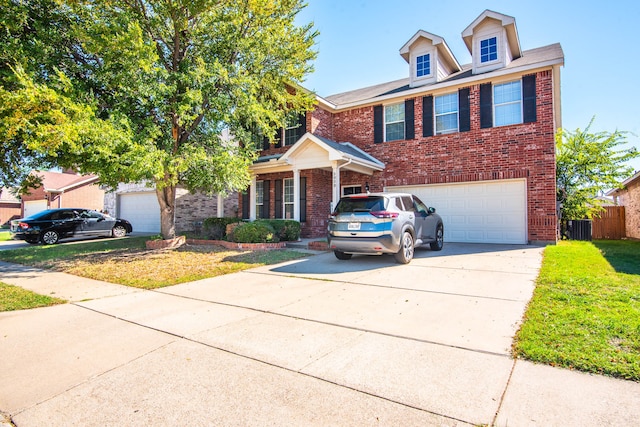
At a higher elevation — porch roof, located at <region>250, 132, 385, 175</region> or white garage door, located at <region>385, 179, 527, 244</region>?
porch roof, located at <region>250, 132, 385, 175</region>

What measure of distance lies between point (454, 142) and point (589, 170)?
21.2 feet

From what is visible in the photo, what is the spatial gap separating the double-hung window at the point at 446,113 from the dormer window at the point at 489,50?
1.59 m

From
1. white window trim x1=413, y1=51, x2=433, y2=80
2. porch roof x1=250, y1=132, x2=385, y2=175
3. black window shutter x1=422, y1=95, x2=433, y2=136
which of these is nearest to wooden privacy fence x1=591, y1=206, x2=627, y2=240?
black window shutter x1=422, y1=95, x2=433, y2=136

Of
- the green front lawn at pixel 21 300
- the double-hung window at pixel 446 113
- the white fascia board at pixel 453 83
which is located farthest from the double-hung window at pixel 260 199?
the green front lawn at pixel 21 300

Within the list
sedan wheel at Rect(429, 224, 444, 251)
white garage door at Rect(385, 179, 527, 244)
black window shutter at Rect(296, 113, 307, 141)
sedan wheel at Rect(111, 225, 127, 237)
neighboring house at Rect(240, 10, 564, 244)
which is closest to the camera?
sedan wheel at Rect(429, 224, 444, 251)

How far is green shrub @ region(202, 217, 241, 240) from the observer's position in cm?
1380

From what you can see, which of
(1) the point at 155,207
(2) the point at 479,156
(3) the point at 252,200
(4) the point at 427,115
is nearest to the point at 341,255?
(2) the point at 479,156

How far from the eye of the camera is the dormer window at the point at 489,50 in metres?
12.3

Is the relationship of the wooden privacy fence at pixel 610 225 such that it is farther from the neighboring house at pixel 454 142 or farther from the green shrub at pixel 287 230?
the green shrub at pixel 287 230

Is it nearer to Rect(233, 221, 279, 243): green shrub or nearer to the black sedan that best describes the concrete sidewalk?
Rect(233, 221, 279, 243): green shrub

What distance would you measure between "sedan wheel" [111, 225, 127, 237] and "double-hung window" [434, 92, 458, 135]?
1549 cm

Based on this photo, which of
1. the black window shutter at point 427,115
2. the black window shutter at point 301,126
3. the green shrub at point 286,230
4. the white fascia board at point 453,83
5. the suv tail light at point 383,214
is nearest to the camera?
the suv tail light at point 383,214

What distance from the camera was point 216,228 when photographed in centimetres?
1386

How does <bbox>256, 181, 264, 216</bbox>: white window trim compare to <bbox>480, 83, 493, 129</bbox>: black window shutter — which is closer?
<bbox>480, 83, 493, 129</bbox>: black window shutter
